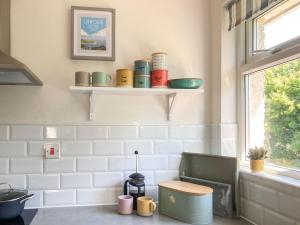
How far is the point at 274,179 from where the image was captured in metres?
1.34

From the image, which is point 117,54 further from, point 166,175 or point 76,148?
point 166,175

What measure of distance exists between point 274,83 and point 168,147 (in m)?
→ 0.72

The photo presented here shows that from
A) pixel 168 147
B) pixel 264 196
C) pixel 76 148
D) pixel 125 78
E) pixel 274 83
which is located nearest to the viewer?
pixel 264 196

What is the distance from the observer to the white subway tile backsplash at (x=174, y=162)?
6.13 ft

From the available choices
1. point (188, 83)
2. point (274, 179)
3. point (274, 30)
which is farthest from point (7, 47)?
point (274, 179)

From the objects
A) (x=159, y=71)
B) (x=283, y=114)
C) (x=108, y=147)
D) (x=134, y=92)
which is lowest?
(x=108, y=147)

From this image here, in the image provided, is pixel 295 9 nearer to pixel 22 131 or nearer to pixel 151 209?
pixel 151 209

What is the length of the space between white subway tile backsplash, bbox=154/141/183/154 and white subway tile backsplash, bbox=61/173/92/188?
0.44m

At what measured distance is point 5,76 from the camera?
1473mm

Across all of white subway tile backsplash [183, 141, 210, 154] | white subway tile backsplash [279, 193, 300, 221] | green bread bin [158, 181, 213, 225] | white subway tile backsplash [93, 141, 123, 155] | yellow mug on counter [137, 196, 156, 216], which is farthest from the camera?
white subway tile backsplash [183, 141, 210, 154]

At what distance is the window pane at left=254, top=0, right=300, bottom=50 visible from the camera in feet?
4.51

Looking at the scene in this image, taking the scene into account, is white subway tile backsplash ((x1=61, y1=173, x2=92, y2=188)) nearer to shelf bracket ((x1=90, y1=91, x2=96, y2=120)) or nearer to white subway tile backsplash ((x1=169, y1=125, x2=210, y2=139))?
shelf bracket ((x1=90, y1=91, x2=96, y2=120))

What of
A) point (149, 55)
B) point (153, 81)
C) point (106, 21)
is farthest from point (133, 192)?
point (106, 21)

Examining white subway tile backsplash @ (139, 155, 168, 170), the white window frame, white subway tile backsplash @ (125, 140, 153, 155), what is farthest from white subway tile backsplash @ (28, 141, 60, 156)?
the white window frame
